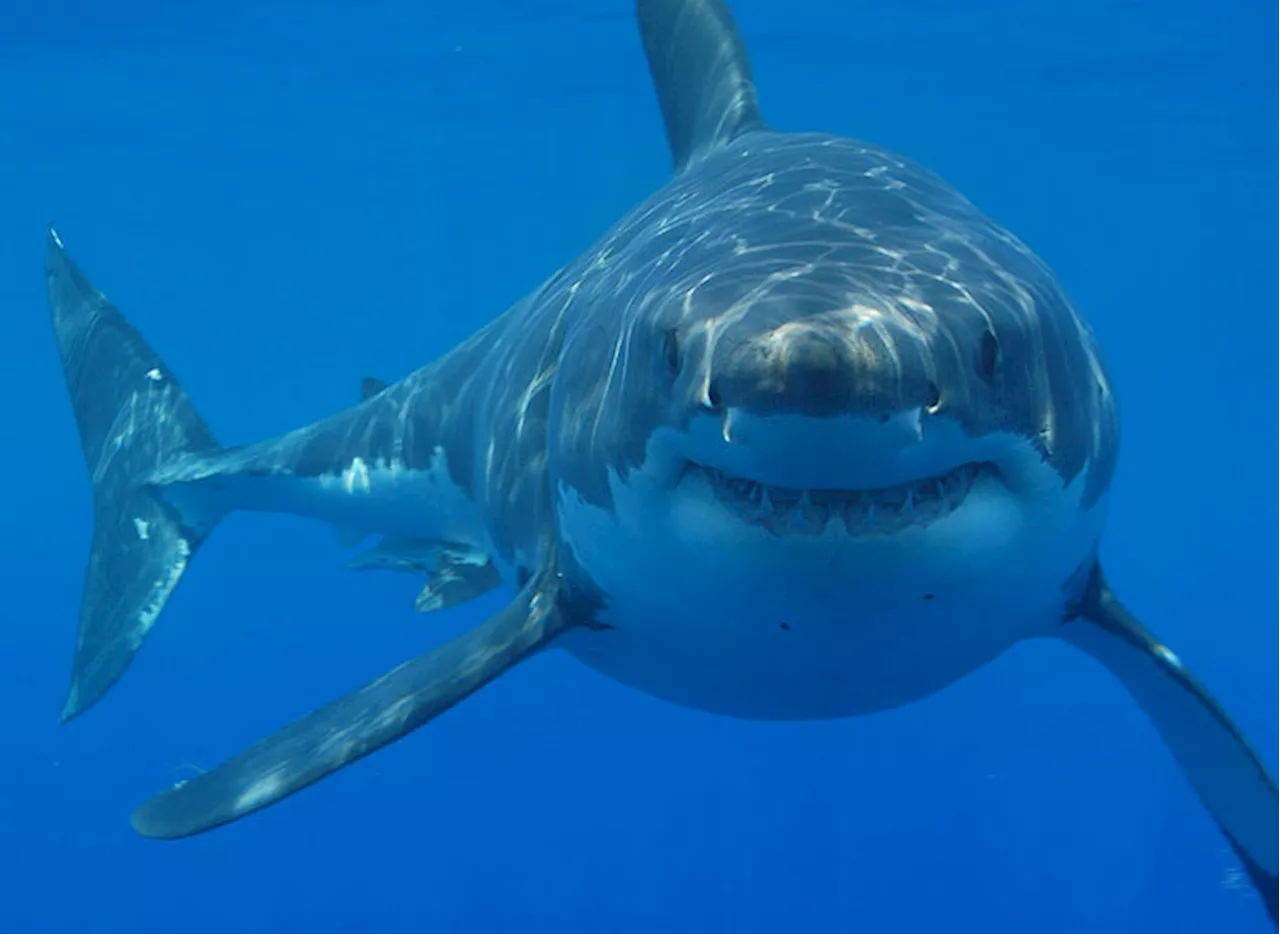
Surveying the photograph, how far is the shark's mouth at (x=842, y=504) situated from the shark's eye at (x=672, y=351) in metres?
0.30

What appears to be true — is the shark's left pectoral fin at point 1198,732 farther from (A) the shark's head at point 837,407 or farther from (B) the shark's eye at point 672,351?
(B) the shark's eye at point 672,351

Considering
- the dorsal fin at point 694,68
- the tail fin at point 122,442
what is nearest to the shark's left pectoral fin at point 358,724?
the dorsal fin at point 694,68

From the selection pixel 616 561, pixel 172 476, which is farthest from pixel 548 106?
pixel 616 561

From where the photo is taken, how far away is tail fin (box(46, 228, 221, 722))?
27.6ft

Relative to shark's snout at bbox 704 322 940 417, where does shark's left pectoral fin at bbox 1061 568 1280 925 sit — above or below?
below

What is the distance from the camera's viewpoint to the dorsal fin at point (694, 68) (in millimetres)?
6887

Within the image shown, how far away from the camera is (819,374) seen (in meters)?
2.55

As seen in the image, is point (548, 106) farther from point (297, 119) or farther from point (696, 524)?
point (696, 524)

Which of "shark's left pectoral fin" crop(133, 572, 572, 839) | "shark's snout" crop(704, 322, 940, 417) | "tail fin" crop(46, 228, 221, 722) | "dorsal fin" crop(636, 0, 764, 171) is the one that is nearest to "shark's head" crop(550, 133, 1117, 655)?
"shark's snout" crop(704, 322, 940, 417)

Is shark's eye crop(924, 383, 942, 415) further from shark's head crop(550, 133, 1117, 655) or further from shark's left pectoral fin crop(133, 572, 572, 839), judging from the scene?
shark's left pectoral fin crop(133, 572, 572, 839)

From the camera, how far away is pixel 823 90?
37000 mm

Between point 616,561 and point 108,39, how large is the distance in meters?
29.2

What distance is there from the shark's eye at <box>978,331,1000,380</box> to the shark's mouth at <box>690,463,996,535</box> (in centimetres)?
27

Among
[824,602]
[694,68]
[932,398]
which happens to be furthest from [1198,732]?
[694,68]
